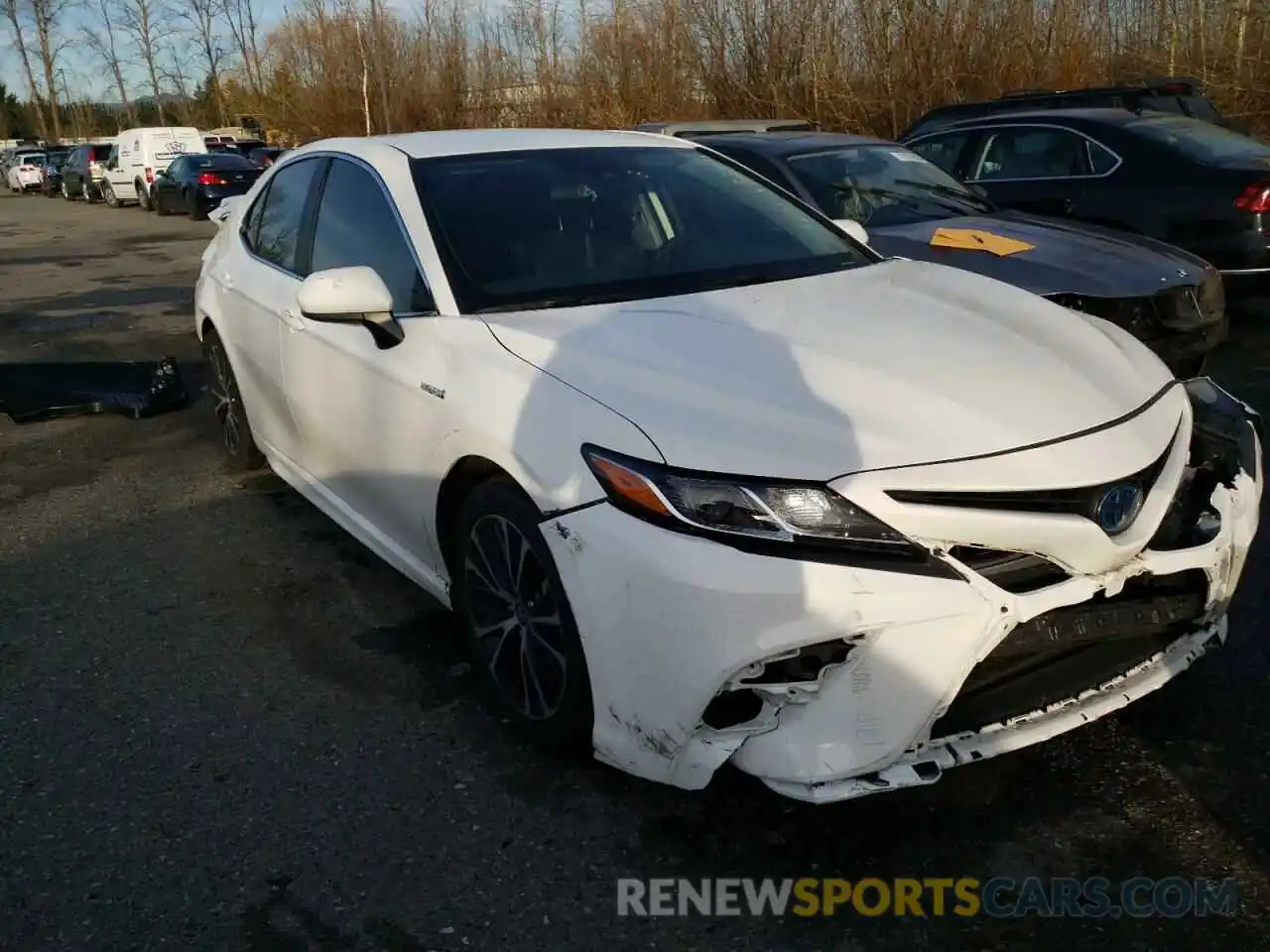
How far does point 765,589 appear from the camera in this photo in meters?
2.27

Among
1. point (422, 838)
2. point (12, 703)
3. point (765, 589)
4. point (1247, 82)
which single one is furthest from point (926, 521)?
point (1247, 82)

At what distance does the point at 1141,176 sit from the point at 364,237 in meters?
5.65

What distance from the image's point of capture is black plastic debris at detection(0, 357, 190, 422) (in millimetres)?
6848

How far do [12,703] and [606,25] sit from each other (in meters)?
20.6

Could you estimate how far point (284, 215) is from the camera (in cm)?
460

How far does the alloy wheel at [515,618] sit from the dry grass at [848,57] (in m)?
14.1

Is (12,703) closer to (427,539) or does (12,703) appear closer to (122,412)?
(427,539)

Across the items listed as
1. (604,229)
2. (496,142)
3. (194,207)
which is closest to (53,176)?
(194,207)

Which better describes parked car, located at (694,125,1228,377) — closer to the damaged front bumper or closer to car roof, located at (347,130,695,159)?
car roof, located at (347,130,695,159)

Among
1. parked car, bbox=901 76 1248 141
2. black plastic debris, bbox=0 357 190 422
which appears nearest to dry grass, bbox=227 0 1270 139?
Answer: parked car, bbox=901 76 1248 141

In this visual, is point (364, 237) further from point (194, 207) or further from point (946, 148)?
point (194, 207)

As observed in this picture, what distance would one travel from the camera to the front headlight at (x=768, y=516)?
7.50ft

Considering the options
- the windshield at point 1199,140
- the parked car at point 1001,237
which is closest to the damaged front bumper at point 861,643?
the parked car at point 1001,237

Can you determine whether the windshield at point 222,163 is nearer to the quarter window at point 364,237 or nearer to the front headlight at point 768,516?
the quarter window at point 364,237
